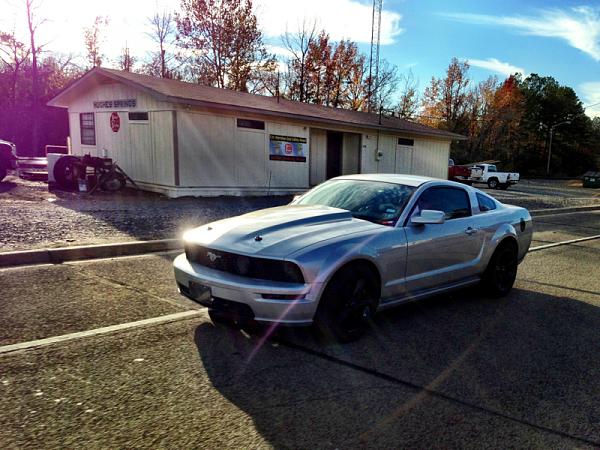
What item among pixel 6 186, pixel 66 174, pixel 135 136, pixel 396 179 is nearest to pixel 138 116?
pixel 135 136

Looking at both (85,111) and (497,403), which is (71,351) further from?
(85,111)

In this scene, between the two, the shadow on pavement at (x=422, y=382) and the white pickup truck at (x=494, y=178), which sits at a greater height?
the white pickup truck at (x=494, y=178)

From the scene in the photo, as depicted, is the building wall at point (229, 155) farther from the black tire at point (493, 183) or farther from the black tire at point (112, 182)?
the black tire at point (493, 183)

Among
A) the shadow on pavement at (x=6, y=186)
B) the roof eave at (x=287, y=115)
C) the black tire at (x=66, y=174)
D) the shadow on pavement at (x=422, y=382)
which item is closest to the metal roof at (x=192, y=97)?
the roof eave at (x=287, y=115)

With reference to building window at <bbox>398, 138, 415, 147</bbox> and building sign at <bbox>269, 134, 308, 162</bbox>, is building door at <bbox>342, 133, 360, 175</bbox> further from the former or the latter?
building sign at <bbox>269, 134, 308, 162</bbox>

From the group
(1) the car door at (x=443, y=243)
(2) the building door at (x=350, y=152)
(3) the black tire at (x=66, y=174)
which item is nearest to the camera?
(1) the car door at (x=443, y=243)

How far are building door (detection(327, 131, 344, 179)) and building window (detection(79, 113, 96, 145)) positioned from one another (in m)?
9.84

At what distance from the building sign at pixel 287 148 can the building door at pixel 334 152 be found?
8.00ft

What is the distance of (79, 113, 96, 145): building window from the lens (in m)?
18.4

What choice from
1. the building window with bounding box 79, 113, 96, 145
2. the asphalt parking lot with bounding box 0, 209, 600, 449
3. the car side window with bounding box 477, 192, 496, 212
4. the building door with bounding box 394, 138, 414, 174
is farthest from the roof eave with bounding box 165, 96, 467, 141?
the car side window with bounding box 477, 192, 496, 212

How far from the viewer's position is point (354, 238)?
158 inches

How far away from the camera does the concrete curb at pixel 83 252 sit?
21.3ft

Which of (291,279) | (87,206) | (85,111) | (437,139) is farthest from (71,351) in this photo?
(437,139)

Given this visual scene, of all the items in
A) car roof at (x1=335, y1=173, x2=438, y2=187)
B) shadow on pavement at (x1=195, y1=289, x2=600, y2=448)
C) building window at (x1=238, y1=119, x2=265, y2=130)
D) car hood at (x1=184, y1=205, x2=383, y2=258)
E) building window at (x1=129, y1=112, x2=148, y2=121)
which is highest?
building window at (x1=129, y1=112, x2=148, y2=121)
